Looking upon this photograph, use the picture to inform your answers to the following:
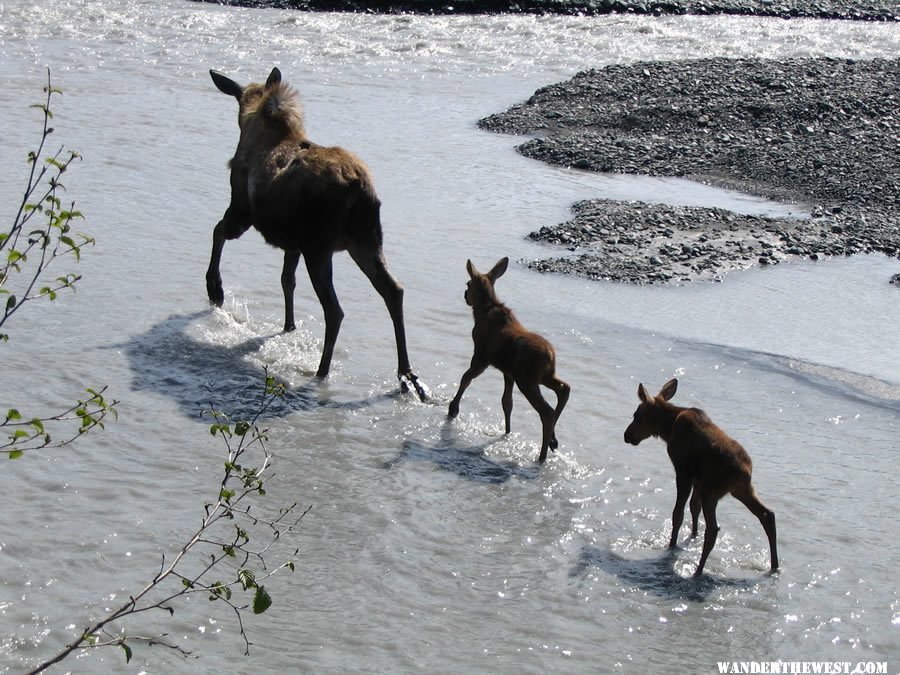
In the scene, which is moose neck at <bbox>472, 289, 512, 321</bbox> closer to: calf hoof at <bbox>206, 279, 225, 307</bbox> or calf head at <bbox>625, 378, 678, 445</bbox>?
calf head at <bbox>625, 378, 678, 445</bbox>

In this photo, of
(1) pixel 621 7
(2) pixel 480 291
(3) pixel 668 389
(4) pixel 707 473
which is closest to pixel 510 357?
(2) pixel 480 291

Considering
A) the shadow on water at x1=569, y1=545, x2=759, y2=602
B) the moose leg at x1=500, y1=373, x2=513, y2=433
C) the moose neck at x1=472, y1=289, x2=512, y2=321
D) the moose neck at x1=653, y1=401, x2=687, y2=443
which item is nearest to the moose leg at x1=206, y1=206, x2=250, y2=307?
the moose neck at x1=472, y1=289, x2=512, y2=321

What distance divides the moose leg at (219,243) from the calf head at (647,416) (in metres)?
4.17

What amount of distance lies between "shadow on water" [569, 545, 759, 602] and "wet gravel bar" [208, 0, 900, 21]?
24518mm

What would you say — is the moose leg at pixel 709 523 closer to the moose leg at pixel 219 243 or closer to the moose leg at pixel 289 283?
the moose leg at pixel 289 283

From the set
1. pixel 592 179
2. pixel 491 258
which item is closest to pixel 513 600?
pixel 491 258

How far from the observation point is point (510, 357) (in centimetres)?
777

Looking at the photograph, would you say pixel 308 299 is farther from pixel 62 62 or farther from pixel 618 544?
pixel 62 62

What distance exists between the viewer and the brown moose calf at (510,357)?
7.61 m

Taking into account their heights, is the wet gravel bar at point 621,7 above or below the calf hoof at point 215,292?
above

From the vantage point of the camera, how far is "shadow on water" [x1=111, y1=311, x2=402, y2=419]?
826cm

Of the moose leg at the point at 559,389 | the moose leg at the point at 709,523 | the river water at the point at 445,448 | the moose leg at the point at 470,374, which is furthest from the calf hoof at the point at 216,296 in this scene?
the moose leg at the point at 709,523

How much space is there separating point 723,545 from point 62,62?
17.0 m

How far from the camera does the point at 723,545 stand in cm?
674
